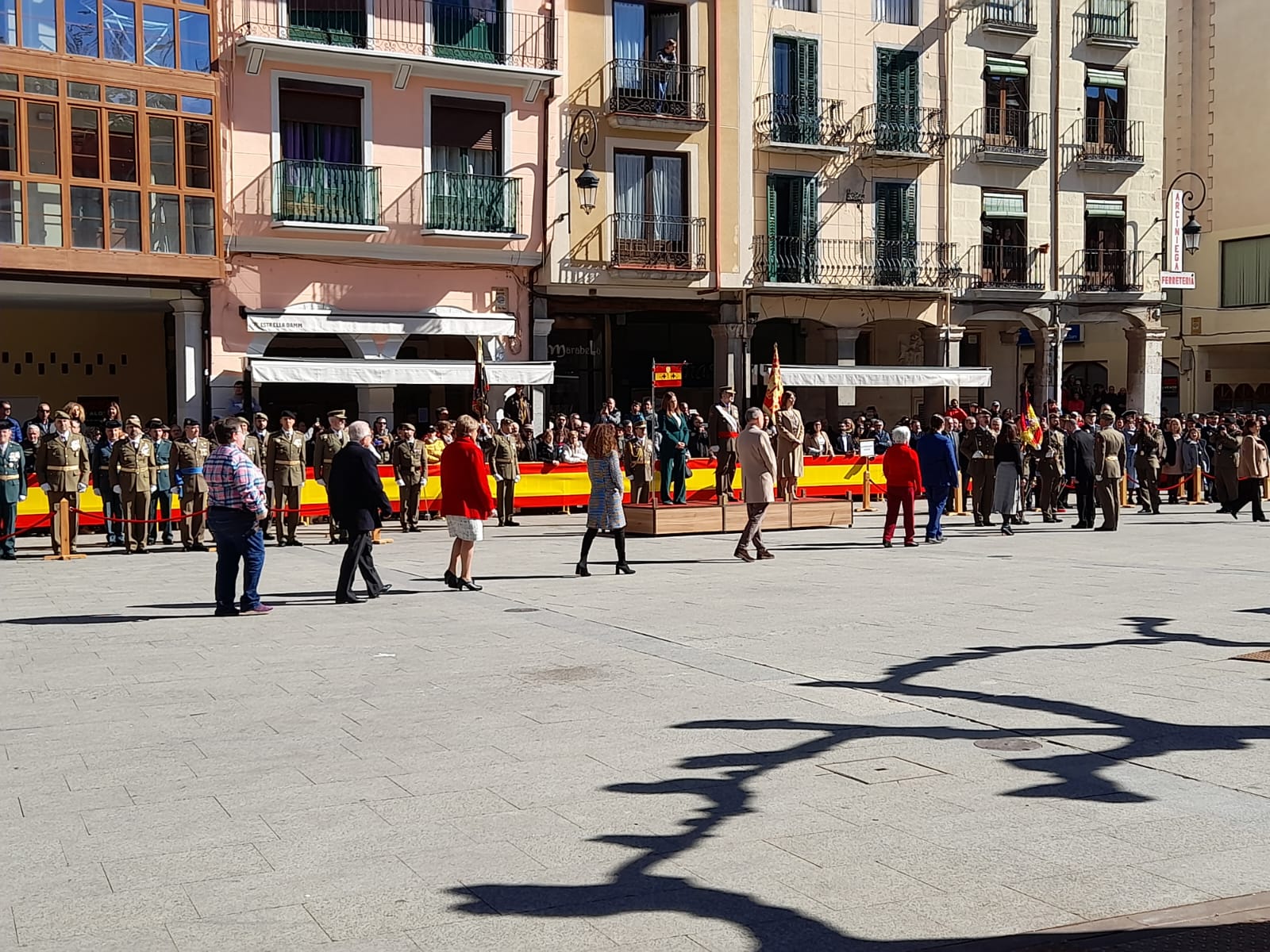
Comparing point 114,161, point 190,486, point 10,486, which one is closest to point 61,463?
point 10,486

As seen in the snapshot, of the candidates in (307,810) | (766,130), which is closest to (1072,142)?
(766,130)

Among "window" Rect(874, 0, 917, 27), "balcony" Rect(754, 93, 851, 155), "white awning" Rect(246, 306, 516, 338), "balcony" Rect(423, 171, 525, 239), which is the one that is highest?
"window" Rect(874, 0, 917, 27)

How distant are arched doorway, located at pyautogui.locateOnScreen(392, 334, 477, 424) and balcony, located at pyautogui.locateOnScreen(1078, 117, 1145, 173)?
55.6 ft

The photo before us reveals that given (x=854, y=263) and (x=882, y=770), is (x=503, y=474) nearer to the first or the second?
(x=854, y=263)

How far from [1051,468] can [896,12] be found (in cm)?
1459

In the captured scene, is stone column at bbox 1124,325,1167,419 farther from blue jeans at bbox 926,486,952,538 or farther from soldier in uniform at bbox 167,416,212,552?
soldier in uniform at bbox 167,416,212,552

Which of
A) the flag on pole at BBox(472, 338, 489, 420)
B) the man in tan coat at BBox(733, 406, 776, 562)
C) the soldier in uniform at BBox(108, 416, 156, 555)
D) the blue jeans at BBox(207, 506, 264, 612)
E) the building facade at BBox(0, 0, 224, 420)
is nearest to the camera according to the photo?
the blue jeans at BBox(207, 506, 264, 612)

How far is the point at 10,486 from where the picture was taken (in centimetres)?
1884

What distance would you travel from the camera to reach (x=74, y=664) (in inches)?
400

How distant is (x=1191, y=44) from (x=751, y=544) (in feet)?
105

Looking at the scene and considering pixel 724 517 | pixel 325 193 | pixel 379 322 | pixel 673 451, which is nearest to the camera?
pixel 724 517

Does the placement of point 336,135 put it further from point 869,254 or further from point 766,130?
point 869,254

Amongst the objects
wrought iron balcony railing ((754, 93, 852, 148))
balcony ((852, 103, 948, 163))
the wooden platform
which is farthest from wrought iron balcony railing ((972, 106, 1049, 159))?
the wooden platform

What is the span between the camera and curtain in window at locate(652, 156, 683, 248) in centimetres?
3120
